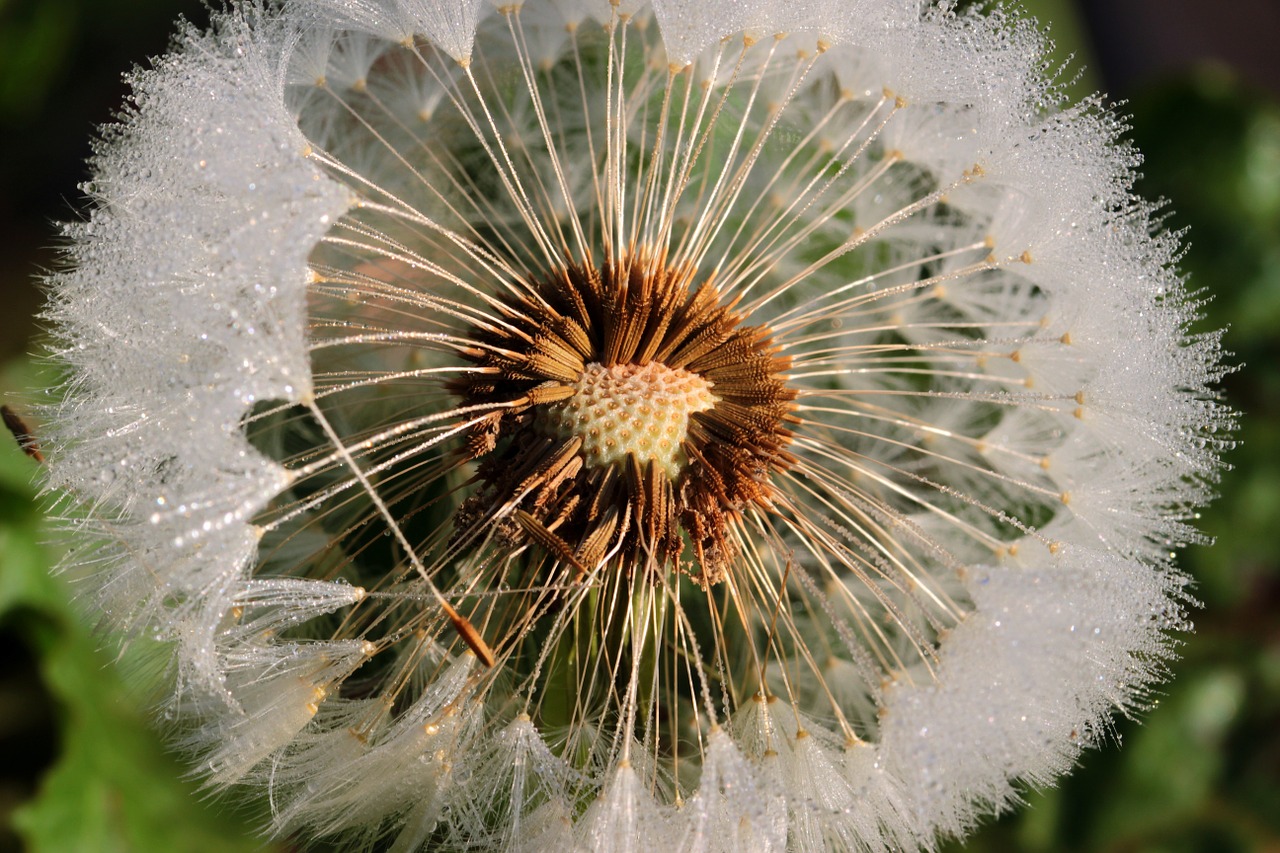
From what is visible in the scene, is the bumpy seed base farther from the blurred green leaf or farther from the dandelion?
the blurred green leaf

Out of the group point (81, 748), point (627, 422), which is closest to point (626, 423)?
point (627, 422)

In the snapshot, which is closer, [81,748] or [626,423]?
[626,423]

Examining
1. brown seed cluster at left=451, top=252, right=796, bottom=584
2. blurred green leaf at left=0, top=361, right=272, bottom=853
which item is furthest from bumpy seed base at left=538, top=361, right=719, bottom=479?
blurred green leaf at left=0, top=361, right=272, bottom=853

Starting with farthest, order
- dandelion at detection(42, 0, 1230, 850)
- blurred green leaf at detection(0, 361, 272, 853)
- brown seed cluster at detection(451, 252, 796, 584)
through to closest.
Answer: blurred green leaf at detection(0, 361, 272, 853)
brown seed cluster at detection(451, 252, 796, 584)
dandelion at detection(42, 0, 1230, 850)

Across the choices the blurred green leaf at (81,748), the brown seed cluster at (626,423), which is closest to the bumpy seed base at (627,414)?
the brown seed cluster at (626,423)

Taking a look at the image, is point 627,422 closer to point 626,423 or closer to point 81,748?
point 626,423

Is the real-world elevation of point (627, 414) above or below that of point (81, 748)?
above

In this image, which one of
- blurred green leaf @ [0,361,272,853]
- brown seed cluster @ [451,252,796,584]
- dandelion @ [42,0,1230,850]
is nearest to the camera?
dandelion @ [42,0,1230,850]

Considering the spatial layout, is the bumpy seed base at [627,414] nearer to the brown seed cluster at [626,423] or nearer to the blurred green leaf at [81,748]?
the brown seed cluster at [626,423]
